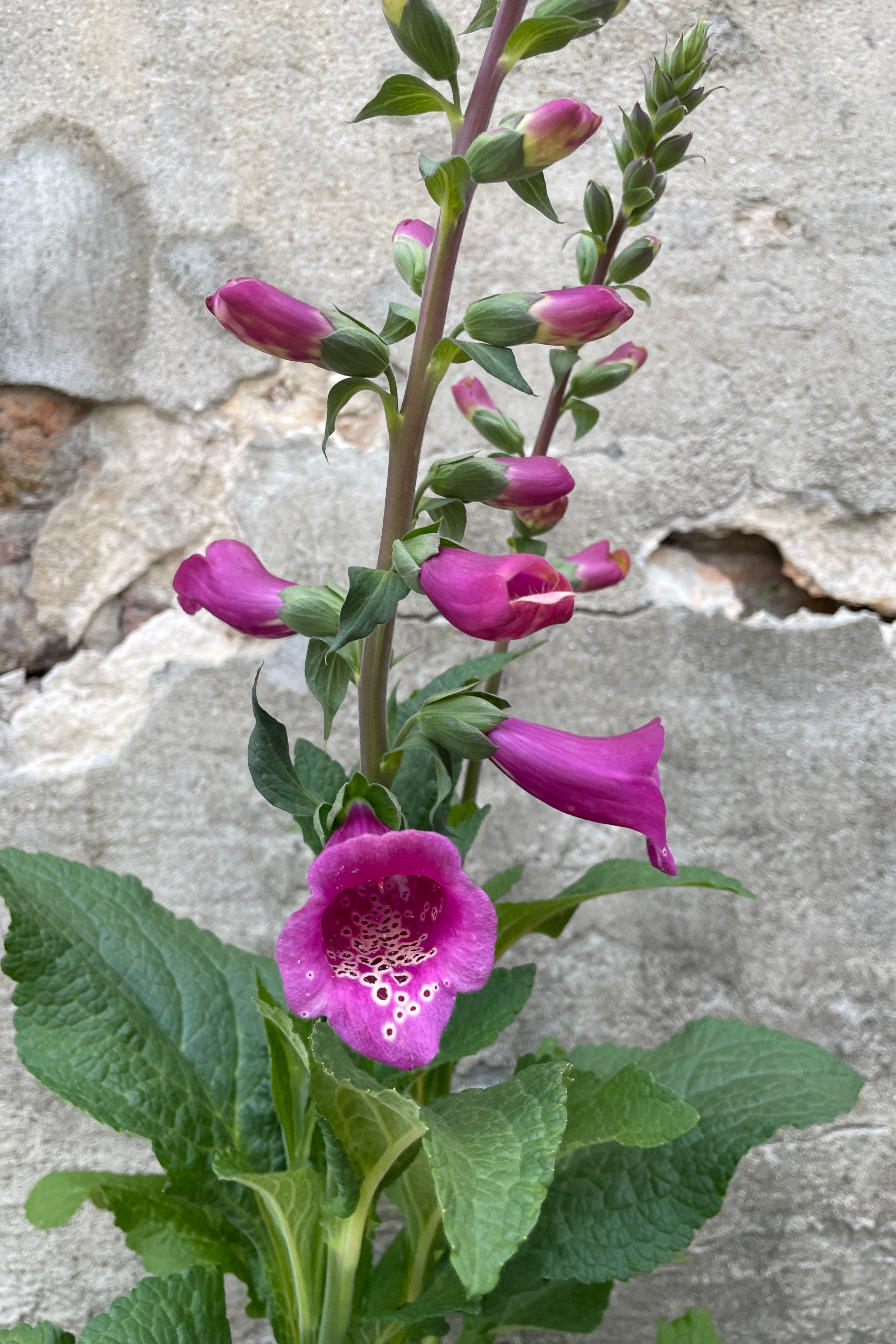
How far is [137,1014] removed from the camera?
74 cm

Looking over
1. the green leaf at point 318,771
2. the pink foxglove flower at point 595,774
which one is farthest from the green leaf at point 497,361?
the green leaf at point 318,771

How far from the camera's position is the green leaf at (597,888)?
0.77 m

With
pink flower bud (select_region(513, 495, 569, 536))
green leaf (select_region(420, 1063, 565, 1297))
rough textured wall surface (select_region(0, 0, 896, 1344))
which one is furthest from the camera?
rough textured wall surface (select_region(0, 0, 896, 1344))

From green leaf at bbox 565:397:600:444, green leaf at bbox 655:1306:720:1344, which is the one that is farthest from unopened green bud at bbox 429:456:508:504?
green leaf at bbox 655:1306:720:1344

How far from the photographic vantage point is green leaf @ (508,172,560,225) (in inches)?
23.8

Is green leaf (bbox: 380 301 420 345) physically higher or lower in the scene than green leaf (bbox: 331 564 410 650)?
higher

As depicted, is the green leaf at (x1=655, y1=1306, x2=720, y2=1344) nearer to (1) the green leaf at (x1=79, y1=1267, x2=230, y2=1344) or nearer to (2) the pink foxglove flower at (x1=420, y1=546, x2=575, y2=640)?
(1) the green leaf at (x1=79, y1=1267, x2=230, y2=1344)

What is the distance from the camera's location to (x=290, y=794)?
2.07 ft

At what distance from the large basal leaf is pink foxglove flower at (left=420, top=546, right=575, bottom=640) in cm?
33

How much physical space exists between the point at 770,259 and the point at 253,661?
0.75 meters

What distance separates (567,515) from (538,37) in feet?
1.76

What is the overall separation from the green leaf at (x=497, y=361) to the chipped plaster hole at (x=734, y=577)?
0.55m

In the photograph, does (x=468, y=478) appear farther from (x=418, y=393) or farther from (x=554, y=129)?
(x=554, y=129)

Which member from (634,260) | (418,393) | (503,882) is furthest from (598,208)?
(503,882)
